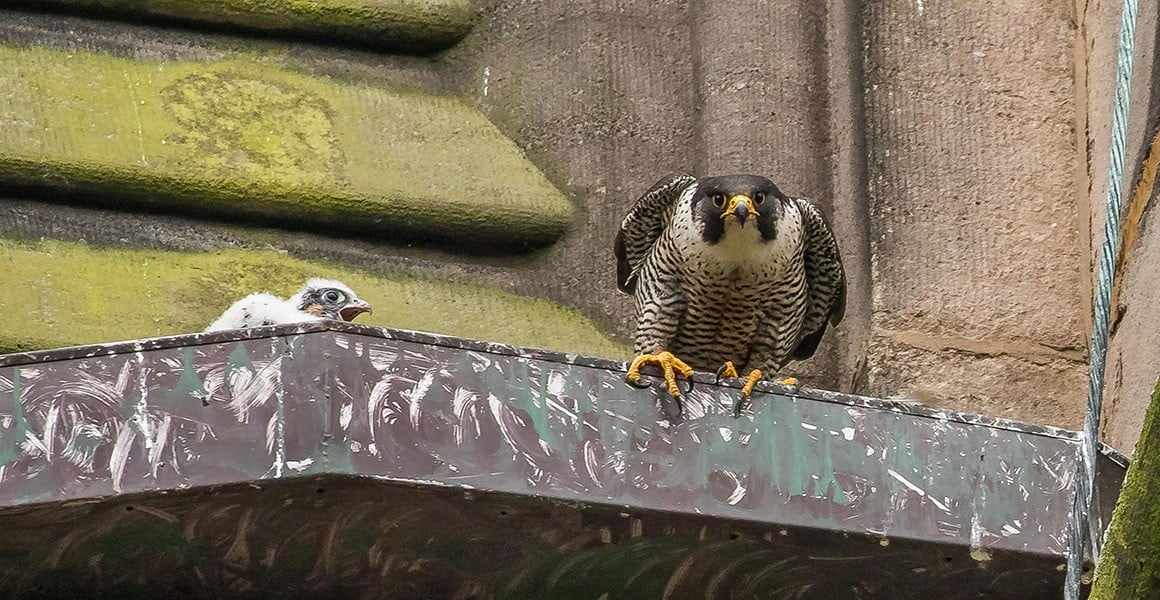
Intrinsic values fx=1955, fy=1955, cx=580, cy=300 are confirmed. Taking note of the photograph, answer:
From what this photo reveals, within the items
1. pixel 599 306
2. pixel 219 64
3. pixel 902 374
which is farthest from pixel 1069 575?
pixel 219 64

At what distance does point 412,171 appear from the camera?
16.2 feet

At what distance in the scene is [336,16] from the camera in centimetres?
516

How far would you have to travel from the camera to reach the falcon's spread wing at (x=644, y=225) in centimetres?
477

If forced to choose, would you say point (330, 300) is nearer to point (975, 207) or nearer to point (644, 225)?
point (644, 225)

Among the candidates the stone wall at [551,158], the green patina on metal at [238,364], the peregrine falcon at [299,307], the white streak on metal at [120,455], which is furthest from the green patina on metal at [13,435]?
the stone wall at [551,158]

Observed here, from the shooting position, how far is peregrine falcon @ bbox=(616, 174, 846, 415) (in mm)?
4578

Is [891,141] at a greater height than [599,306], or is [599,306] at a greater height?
[891,141]

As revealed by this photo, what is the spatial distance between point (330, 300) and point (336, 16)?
1.01 metres

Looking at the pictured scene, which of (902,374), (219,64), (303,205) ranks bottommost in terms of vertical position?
(902,374)

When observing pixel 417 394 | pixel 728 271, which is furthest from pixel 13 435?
pixel 728 271

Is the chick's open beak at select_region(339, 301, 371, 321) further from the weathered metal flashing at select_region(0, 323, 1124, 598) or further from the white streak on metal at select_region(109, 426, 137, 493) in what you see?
the white streak on metal at select_region(109, 426, 137, 493)

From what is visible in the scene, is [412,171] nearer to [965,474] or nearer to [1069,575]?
[965,474]

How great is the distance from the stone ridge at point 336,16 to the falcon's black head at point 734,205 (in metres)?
1.03

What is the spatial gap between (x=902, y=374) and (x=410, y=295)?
121cm
